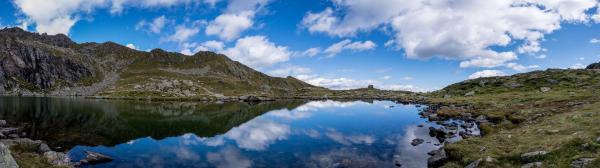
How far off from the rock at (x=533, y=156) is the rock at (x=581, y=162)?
3.28 m

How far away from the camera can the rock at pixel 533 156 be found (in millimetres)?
29425

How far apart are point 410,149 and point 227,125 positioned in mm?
50510

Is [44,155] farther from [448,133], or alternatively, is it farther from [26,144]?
[448,133]

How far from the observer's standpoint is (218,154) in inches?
1967

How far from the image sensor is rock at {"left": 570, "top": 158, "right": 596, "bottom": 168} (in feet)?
81.8

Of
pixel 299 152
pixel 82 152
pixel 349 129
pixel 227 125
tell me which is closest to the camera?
pixel 82 152

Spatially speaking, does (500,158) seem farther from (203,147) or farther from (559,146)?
(203,147)

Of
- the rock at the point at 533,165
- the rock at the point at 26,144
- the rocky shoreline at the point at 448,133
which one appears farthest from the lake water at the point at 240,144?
the rock at the point at 533,165

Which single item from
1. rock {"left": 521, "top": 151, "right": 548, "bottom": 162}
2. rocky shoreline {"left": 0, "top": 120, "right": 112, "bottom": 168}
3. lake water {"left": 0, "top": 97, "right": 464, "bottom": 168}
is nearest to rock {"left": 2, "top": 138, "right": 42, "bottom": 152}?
rocky shoreline {"left": 0, "top": 120, "right": 112, "bottom": 168}

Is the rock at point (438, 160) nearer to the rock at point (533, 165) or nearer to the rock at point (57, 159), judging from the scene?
the rock at point (533, 165)

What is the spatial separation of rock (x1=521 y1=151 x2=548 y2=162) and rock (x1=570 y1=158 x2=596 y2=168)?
328 cm

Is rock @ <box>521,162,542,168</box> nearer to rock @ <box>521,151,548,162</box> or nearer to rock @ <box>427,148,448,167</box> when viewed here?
rock @ <box>521,151,548,162</box>

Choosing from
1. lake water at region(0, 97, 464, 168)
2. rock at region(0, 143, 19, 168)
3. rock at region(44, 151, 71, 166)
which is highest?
rock at region(0, 143, 19, 168)

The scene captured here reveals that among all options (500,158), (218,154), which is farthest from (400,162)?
(218,154)
